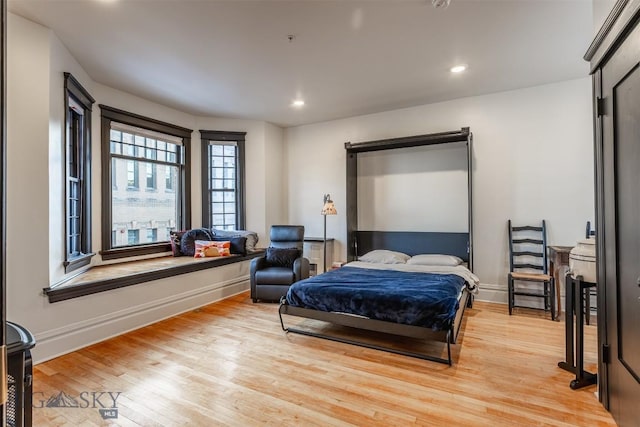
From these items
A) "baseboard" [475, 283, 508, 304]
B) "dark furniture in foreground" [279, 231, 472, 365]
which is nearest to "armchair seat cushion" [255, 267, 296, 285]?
"dark furniture in foreground" [279, 231, 472, 365]

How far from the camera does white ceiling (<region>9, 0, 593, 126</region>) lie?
2500 mm

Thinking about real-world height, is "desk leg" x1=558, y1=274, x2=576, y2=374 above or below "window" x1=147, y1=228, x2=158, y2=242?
below

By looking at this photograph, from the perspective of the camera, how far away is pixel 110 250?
4105mm

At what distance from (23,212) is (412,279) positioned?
3603mm

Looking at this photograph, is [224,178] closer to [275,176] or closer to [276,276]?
[275,176]

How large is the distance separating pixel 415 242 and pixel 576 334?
257 centimetres

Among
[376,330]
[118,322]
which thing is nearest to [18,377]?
[376,330]

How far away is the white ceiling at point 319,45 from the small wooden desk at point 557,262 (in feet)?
6.76

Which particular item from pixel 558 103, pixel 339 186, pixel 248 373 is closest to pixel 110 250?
pixel 248 373

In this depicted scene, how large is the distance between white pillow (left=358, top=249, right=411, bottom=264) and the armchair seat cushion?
1.12m

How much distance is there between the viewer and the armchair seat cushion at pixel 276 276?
422cm

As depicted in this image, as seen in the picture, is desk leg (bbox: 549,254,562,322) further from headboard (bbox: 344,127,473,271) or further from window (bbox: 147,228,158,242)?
window (bbox: 147,228,158,242)

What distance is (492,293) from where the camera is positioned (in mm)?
4277

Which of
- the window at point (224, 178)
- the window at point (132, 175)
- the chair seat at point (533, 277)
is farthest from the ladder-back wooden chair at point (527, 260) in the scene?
the window at point (132, 175)
